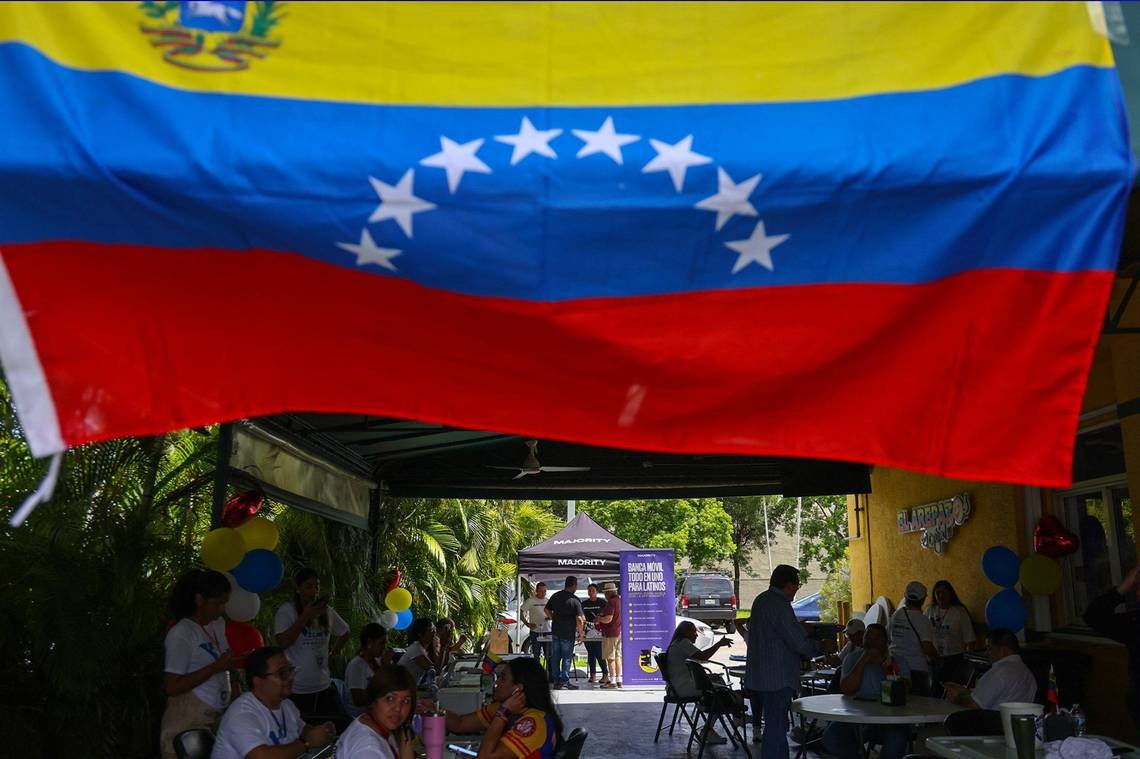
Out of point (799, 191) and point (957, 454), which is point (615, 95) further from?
point (957, 454)

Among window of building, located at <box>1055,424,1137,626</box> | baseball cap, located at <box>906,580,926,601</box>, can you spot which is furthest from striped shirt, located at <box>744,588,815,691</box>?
window of building, located at <box>1055,424,1137,626</box>

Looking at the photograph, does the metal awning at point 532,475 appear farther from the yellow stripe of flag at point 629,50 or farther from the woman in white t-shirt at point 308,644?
the yellow stripe of flag at point 629,50

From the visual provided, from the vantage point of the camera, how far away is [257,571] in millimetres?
7008

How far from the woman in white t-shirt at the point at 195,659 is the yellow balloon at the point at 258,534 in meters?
1.53

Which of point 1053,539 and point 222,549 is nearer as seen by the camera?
point 222,549

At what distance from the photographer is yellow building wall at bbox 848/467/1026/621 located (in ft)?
32.8

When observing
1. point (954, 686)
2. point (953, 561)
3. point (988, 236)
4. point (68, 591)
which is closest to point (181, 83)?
point (988, 236)

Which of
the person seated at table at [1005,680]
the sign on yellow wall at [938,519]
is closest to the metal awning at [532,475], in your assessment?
the sign on yellow wall at [938,519]

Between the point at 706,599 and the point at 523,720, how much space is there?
22853 mm

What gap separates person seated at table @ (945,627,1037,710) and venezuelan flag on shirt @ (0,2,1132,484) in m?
4.25

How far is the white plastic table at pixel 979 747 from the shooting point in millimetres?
4547

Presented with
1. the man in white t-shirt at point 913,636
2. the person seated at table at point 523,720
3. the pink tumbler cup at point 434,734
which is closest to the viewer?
the pink tumbler cup at point 434,734

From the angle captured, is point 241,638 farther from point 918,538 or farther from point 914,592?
point 918,538

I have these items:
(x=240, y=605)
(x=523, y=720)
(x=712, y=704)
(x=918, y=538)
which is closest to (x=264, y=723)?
(x=523, y=720)
